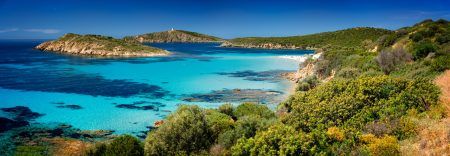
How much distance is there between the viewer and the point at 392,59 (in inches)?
1578

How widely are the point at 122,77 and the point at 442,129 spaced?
55.2 meters

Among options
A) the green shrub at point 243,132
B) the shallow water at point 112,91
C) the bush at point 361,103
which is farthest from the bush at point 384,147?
the shallow water at point 112,91

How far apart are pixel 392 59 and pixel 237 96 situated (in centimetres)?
1787

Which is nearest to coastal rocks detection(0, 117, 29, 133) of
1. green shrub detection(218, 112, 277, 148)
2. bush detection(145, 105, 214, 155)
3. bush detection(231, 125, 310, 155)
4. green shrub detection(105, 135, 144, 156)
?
green shrub detection(105, 135, 144, 156)

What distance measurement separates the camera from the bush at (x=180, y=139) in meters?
20.5

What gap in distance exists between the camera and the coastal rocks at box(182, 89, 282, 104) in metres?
42.5

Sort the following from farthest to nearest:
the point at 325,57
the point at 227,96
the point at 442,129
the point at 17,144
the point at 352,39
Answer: the point at 352,39 < the point at 325,57 < the point at 227,96 < the point at 17,144 < the point at 442,129

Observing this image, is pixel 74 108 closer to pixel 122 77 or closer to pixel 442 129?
pixel 122 77

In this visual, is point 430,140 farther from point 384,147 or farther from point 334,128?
point 334,128

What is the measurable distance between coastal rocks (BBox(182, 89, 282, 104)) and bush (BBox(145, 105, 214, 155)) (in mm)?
20466

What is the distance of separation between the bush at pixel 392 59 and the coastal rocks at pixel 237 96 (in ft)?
41.1

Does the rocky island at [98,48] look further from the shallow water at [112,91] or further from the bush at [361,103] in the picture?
the bush at [361,103]

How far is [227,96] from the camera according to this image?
1774 inches

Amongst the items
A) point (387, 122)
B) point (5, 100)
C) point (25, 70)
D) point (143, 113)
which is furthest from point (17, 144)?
point (25, 70)
